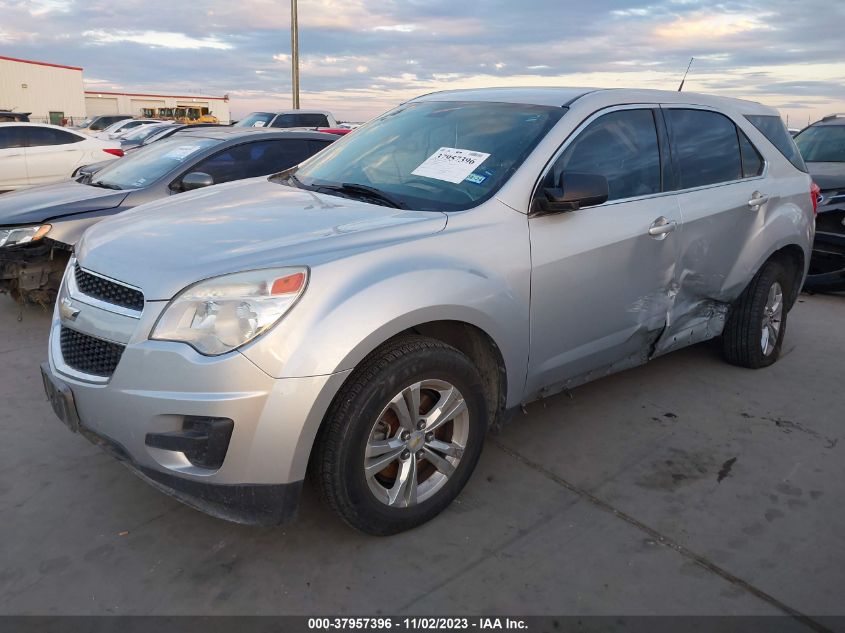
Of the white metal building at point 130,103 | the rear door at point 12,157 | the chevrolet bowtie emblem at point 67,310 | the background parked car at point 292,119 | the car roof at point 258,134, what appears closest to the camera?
the chevrolet bowtie emblem at point 67,310

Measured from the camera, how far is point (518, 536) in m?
2.79

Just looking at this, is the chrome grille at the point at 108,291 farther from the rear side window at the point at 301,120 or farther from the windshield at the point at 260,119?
the windshield at the point at 260,119

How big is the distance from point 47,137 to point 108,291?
37.0 feet

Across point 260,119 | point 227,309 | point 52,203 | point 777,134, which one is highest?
point 777,134

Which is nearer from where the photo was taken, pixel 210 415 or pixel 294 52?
pixel 210 415

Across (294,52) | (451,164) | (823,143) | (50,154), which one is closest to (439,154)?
(451,164)

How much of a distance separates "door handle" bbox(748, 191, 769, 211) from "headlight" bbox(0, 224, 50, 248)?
486 centimetres

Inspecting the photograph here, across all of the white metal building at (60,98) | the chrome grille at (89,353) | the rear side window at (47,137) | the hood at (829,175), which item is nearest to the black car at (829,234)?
the hood at (829,175)

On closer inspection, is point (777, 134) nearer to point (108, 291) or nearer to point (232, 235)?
point (232, 235)

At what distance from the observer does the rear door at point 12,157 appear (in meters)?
11.6

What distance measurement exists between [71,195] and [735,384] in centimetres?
516

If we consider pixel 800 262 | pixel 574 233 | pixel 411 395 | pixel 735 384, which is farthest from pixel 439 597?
pixel 800 262

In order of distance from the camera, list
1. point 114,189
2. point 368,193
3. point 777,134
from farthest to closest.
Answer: point 114,189
point 777,134
point 368,193

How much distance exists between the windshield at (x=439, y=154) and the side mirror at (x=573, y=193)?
0.21m
